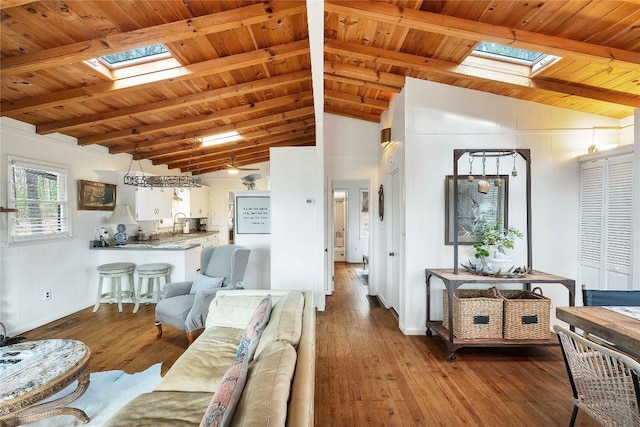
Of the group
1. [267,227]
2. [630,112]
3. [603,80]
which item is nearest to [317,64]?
[603,80]

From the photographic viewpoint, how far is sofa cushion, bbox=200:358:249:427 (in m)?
1.04

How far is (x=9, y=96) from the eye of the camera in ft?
9.73

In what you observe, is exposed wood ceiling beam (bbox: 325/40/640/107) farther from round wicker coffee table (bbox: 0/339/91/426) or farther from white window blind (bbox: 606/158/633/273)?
round wicker coffee table (bbox: 0/339/91/426)

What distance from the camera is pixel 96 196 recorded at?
15.1 feet

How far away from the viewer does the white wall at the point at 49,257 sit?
337 centimetres

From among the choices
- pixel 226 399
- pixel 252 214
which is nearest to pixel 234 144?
pixel 252 214

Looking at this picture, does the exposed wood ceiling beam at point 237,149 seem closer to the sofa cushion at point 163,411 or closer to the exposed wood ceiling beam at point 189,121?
the exposed wood ceiling beam at point 189,121

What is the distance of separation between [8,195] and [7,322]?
1.43m

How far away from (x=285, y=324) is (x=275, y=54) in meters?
2.60

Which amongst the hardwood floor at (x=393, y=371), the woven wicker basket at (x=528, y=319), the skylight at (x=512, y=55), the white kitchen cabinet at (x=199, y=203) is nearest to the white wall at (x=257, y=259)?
the hardwood floor at (x=393, y=371)

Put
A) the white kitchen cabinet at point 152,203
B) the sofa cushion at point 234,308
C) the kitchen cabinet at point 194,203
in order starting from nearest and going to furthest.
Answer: the sofa cushion at point 234,308 → the white kitchen cabinet at point 152,203 → the kitchen cabinet at point 194,203

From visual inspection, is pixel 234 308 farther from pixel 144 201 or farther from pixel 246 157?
pixel 246 157

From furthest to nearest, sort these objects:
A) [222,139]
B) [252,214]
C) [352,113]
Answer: [222,139] → [352,113] → [252,214]

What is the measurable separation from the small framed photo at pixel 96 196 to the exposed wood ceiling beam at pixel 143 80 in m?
1.51
